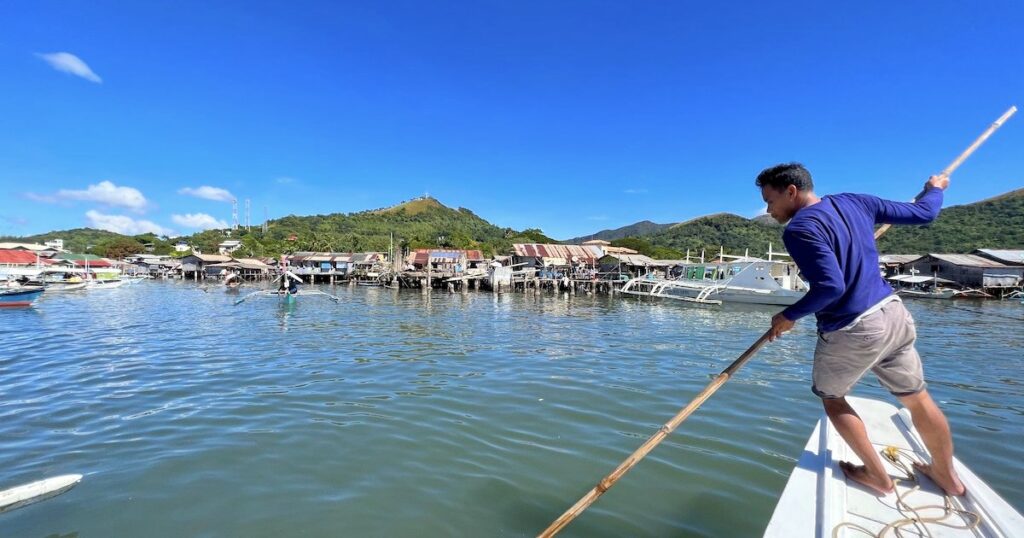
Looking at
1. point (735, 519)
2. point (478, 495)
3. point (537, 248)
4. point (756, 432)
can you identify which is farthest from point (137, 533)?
point (537, 248)

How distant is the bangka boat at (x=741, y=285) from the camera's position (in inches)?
1147

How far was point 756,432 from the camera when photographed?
5547 millimetres

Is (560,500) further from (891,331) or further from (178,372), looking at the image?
(178,372)

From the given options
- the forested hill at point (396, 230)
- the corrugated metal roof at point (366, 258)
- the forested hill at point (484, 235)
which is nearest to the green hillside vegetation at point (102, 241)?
the forested hill at point (484, 235)

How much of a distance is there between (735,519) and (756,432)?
2.23 m

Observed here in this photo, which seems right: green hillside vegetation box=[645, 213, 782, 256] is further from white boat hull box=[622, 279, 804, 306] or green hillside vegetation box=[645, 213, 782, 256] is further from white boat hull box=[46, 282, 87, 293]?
white boat hull box=[46, 282, 87, 293]

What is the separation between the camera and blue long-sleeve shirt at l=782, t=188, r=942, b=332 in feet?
8.25

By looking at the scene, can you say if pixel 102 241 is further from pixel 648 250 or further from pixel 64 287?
pixel 648 250

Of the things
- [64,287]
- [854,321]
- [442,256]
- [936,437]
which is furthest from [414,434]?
[442,256]

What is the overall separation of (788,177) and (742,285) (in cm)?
3115

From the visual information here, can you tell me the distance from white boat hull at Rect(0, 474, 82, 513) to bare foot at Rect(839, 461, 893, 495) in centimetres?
597

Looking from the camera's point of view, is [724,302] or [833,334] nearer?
[833,334]

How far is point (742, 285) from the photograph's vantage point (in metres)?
30.9

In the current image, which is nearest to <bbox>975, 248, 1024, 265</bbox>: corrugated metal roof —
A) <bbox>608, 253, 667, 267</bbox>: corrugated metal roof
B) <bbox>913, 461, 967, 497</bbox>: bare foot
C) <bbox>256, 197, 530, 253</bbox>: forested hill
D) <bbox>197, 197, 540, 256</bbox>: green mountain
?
<bbox>608, 253, 667, 267</bbox>: corrugated metal roof
